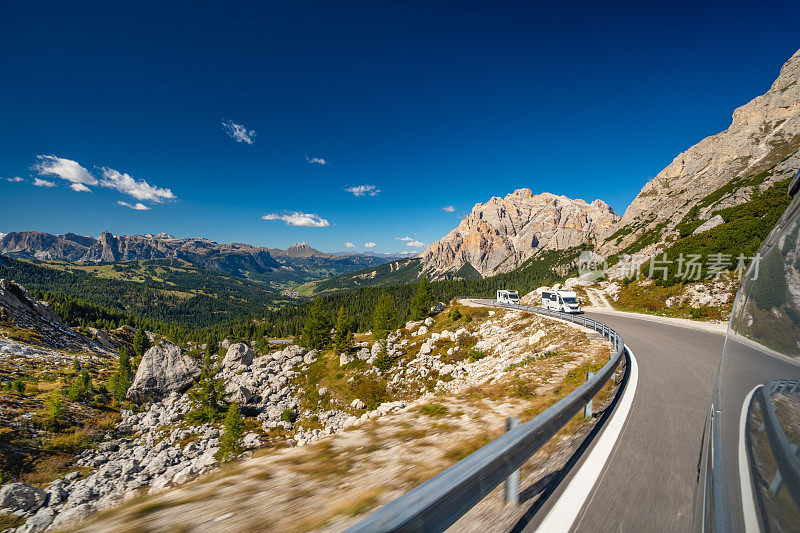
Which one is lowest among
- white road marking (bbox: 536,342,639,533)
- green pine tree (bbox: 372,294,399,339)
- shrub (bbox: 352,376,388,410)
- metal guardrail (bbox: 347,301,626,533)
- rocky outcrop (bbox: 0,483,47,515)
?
shrub (bbox: 352,376,388,410)

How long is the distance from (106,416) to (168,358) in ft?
37.7

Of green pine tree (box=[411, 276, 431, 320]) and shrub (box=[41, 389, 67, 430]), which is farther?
Answer: green pine tree (box=[411, 276, 431, 320])

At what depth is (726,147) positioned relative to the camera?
4301 inches

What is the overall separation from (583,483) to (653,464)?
1501 mm

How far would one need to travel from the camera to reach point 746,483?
1.63 m

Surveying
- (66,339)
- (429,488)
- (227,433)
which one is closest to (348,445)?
(429,488)

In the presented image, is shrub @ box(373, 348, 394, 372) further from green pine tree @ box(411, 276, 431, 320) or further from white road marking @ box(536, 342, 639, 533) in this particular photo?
white road marking @ box(536, 342, 639, 533)

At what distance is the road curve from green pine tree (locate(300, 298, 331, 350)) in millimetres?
53038

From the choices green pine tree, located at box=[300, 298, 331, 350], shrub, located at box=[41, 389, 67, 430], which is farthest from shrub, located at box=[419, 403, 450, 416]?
green pine tree, located at box=[300, 298, 331, 350]

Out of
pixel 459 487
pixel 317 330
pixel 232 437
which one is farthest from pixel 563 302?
pixel 317 330

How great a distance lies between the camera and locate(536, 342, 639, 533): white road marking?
8.52 feet

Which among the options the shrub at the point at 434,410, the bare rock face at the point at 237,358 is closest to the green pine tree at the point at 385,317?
the bare rock face at the point at 237,358

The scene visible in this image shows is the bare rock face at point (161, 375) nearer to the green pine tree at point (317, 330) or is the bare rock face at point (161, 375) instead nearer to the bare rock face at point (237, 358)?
the bare rock face at point (237, 358)

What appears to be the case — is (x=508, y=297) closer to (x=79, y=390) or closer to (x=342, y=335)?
(x=342, y=335)
